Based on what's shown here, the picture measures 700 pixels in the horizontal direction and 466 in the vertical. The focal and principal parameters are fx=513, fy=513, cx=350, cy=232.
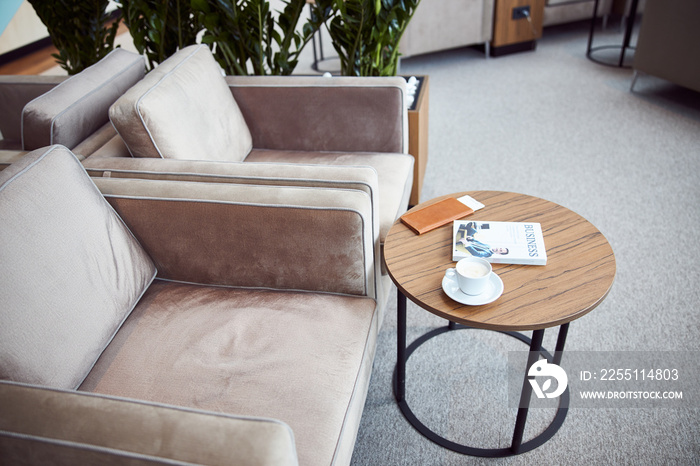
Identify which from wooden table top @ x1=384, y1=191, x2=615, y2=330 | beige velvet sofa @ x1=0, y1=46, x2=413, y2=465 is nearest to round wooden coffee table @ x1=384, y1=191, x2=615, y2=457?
wooden table top @ x1=384, y1=191, x2=615, y2=330

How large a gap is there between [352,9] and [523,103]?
1.55 meters

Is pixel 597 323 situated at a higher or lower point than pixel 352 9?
lower

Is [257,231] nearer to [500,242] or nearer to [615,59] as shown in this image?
[500,242]

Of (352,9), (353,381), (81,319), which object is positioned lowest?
(353,381)

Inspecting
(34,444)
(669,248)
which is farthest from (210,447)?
(669,248)

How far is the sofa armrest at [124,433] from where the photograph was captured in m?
0.71

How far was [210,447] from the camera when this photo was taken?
0.71 meters

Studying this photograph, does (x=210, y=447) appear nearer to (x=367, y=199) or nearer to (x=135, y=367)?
(x=135, y=367)

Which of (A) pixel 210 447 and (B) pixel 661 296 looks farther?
(B) pixel 661 296

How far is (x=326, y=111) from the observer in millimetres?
1848

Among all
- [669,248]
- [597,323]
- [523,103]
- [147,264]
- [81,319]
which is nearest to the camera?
[81,319]

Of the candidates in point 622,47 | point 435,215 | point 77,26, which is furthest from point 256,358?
point 622,47

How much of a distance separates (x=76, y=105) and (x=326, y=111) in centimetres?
80

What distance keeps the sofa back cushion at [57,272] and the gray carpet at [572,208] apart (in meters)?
0.72
